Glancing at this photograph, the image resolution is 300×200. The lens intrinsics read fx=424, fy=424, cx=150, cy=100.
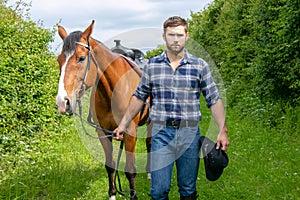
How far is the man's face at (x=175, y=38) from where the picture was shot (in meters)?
3.60

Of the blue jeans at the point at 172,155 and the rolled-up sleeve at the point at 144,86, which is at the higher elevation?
the rolled-up sleeve at the point at 144,86

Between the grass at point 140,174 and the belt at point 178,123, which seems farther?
the grass at point 140,174

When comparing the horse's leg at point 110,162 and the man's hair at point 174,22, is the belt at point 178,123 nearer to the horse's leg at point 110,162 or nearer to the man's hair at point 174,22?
the man's hair at point 174,22

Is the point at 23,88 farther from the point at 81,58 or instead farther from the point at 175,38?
the point at 175,38

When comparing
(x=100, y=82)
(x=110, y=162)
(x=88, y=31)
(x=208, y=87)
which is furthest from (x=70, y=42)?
(x=110, y=162)

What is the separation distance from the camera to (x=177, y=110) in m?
3.73

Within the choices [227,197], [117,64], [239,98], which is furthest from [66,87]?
[239,98]

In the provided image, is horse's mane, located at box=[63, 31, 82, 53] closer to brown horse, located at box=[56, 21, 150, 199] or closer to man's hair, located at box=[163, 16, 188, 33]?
brown horse, located at box=[56, 21, 150, 199]

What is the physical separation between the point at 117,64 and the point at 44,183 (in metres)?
2.05

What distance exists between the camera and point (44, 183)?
5.96 m

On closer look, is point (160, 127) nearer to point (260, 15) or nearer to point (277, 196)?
point (277, 196)

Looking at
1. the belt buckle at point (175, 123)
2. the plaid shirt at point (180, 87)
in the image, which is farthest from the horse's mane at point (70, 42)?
the belt buckle at point (175, 123)

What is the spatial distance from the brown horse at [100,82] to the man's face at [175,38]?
1.21 metres

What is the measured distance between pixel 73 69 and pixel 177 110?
1.30m
